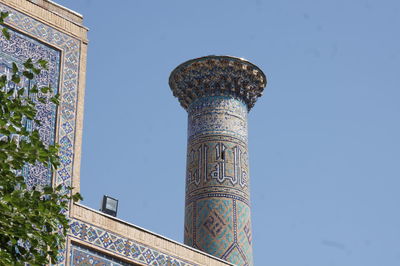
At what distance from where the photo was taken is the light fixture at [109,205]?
781cm

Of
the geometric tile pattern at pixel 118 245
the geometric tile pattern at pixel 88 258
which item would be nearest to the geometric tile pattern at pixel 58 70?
the geometric tile pattern at pixel 118 245

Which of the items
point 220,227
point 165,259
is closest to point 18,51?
point 165,259

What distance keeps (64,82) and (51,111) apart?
381mm

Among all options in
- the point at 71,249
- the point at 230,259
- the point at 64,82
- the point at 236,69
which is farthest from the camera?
the point at 236,69

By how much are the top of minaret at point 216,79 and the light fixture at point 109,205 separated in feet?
13.1

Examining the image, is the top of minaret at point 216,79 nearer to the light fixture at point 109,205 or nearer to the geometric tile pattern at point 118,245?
the light fixture at point 109,205

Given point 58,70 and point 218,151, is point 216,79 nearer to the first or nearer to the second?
point 218,151

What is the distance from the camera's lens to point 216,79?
11.6m

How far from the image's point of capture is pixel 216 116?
1128 cm

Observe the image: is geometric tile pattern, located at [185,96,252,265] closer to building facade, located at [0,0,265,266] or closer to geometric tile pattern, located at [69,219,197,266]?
building facade, located at [0,0,265,266]

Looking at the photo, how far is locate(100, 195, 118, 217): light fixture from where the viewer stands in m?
7.81

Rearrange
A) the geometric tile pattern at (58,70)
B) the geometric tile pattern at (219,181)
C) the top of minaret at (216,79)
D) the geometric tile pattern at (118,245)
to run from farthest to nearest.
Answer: the top of minaret at (216,79), the geometric tile pattern at (219,181), the geometric tile pattern at (58,70), the geometric tile pattern at (118,245)

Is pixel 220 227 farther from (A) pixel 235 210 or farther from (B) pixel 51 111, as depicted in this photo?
(B) pixel 51 111

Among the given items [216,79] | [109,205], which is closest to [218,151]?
[216,79]
